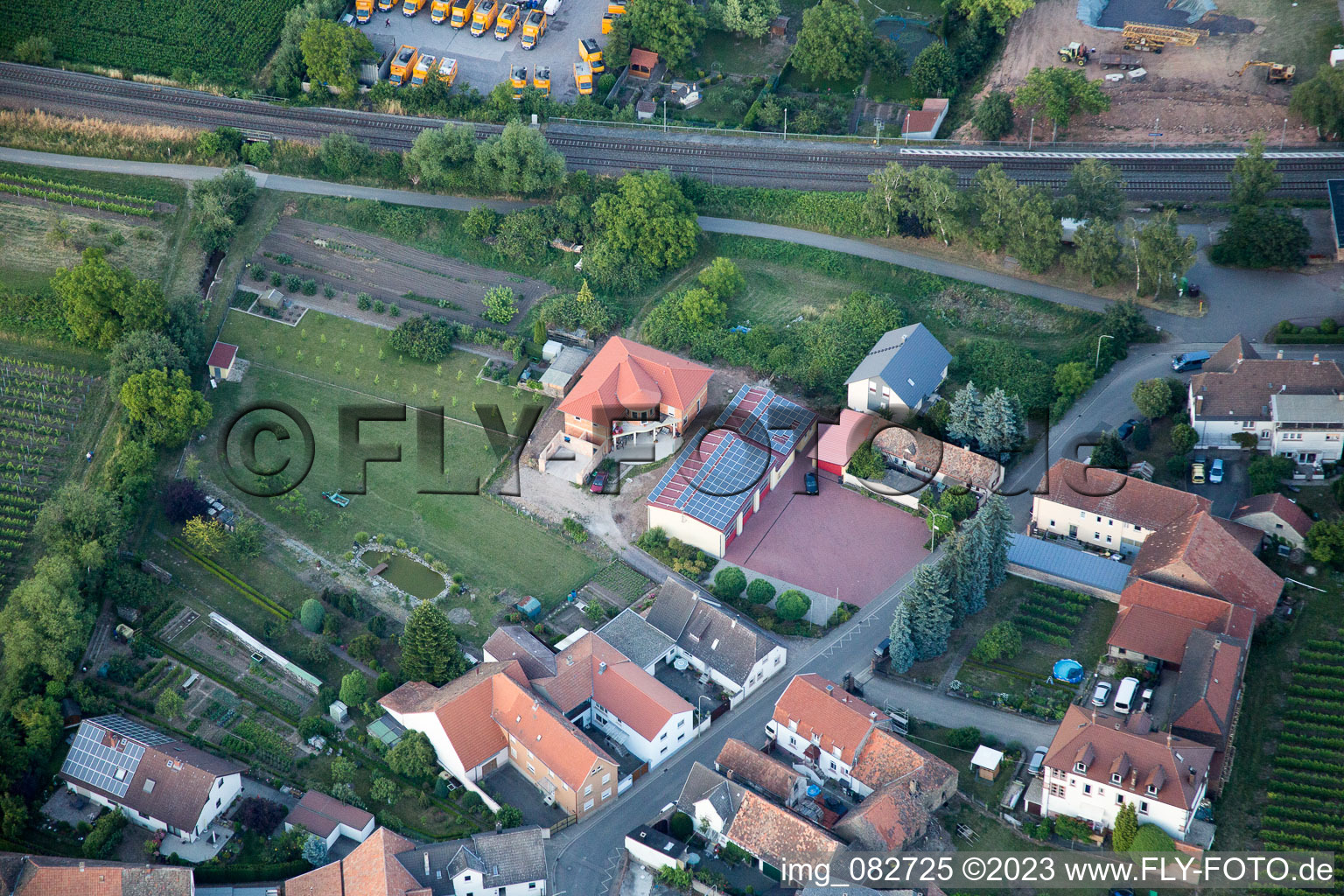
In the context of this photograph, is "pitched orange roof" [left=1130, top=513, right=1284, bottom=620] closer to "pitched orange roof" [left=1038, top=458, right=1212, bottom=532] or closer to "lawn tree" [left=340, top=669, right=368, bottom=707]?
"pitched orange roof" [left=1038, top=458, right=1212, bottom=532]

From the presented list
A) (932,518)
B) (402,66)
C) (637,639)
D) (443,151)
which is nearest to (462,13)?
(402,66)

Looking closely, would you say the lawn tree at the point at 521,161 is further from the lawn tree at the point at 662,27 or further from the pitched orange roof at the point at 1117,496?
the pitched orange roof at the point at 1117,496

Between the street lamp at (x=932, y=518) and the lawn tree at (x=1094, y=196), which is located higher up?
the lawn tree at (x=1094, y=196)

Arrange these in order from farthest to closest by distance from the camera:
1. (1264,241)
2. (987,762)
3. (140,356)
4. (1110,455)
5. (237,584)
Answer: (1264,241) → (140,356) → (1110,455) → (237,584) → (987,762)

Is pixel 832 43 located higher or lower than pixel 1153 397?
higher

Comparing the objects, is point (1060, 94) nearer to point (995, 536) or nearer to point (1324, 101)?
point (1324, 101)

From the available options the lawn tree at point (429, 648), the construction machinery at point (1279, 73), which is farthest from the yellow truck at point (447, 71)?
the construction machinery at point (1279, 73)

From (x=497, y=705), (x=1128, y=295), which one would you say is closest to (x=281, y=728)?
(x=497, y=705)

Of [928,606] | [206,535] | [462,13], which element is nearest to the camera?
[928,606]
